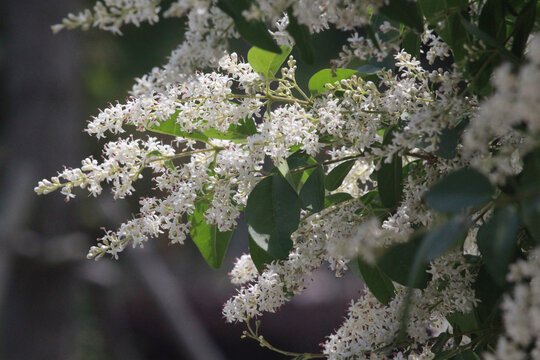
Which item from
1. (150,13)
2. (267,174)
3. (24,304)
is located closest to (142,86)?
(150,13)

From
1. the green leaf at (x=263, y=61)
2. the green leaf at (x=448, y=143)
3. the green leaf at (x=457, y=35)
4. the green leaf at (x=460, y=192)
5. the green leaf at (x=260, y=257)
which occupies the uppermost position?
the green leaf at (x=263, y=61)

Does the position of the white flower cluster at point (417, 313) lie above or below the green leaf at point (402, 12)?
below

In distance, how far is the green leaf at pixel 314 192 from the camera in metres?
0.68

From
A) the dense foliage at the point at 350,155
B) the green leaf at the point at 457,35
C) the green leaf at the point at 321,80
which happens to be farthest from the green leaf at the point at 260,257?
the green leaf at the point at 457,35

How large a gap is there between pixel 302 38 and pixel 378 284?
338mm

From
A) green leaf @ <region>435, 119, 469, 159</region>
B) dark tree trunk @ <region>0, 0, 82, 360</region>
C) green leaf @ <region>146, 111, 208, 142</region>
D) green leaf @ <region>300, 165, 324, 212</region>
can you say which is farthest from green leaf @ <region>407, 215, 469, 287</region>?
dark tree trunk @ <region>0, 0, 82, 360</region>

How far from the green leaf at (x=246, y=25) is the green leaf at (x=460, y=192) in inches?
8.0

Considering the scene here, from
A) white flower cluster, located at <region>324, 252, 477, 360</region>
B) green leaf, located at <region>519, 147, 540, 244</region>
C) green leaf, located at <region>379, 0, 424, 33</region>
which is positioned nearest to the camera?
green leaf, located at <region>519, 147, 540, 244</region>

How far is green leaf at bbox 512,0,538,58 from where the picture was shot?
0.52 meters

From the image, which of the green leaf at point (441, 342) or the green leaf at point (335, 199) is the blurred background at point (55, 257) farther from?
the green leaf at point (441, 342)

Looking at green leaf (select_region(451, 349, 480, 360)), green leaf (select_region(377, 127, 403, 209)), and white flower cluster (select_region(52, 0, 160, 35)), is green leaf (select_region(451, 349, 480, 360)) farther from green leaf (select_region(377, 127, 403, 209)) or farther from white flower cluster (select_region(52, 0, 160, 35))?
white flower cluster (select_region(52, 0, 160, 35))

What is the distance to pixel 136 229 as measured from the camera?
71 cm

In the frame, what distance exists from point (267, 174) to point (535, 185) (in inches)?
14.1

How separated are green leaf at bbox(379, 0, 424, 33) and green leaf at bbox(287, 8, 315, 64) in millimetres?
73
